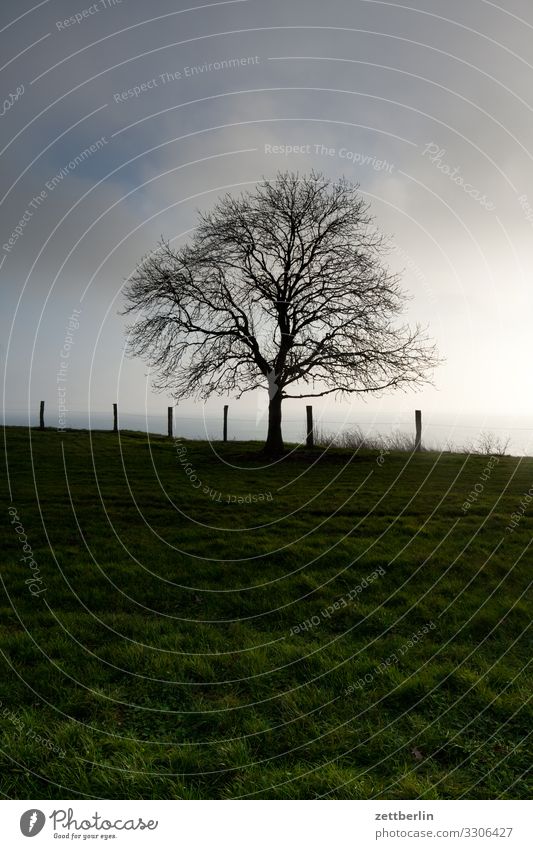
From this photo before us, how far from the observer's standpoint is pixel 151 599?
771cm

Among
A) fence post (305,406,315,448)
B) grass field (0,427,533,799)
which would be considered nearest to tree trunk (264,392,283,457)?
fence post (305,406,315,448)

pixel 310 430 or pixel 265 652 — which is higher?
pixel 310 430

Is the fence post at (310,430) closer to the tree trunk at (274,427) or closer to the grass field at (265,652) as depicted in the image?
the tree trunk at (274,427)

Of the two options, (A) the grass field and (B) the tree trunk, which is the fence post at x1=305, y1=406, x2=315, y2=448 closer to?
(B) the tree trunk

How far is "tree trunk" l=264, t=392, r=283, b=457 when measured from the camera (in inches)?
991

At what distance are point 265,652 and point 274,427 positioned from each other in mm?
19508

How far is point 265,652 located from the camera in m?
6.03

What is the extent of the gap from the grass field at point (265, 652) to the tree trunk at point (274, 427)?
460 inches

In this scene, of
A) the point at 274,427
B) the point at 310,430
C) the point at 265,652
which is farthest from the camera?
the point at 310,430

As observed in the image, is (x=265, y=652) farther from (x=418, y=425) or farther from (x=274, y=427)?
(x=418, y=425)

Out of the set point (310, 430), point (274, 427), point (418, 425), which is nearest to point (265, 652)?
point (274, 427)

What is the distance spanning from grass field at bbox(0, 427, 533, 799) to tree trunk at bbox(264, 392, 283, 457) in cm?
1169

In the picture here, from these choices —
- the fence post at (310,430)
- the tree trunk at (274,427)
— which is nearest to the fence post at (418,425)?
the fence post at (310,430)

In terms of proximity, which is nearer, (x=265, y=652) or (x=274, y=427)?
(x=265, y=652)
